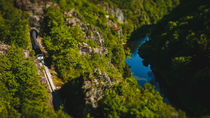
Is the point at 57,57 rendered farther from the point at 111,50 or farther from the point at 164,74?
the point at 164,74

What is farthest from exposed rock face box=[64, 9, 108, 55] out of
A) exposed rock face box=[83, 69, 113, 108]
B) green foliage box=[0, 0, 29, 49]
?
exposed rock face box=[83, 69, 113, 108]

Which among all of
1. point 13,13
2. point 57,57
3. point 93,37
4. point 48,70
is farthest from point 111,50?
point 13,13

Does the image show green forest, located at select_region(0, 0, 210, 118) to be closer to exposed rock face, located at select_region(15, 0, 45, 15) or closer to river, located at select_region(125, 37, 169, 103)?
exposed rock face, located at select_region(15, 0, 45, 15)

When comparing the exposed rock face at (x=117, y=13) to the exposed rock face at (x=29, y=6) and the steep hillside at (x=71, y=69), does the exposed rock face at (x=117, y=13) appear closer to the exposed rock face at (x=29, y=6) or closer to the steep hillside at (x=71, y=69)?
the steep hillside at (x=71, y=69)

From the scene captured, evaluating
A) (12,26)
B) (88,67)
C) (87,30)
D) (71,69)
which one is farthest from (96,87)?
(12,26)

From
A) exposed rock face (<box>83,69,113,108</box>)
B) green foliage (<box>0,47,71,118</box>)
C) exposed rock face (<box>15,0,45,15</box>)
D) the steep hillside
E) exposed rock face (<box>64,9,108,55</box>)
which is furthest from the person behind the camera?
exposed rock face (<box>64,9,108,55</box>)

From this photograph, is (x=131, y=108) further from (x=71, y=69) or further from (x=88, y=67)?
(x=88, y=67)

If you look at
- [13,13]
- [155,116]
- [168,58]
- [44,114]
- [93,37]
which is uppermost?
[13,13]

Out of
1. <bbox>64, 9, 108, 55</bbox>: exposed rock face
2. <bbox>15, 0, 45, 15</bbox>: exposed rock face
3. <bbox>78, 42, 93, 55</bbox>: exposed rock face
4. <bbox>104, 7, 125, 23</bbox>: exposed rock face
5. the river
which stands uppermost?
<bbox>104, 7, 125, 23</bbox>: exposed rock face
